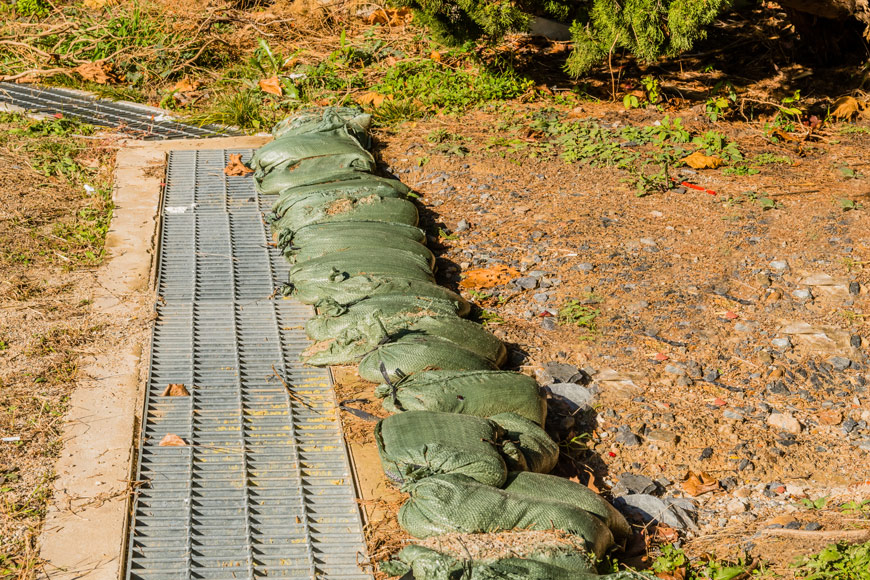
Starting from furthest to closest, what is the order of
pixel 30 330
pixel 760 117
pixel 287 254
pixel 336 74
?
pixel 336 74 < pixel 760 117 < pixel 287 254 < pixel 30 330

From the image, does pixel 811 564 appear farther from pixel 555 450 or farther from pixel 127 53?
pixel 127 53

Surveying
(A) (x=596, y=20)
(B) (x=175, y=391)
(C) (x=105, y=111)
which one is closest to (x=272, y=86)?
(C) (x=105, y=111)

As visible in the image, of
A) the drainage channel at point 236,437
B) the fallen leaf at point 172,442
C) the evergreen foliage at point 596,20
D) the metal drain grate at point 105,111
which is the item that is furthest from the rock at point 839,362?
the metal drain grate at point 105,111

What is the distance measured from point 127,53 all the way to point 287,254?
437 cm

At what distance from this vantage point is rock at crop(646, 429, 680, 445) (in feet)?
12.7

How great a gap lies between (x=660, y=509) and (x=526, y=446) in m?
0.60

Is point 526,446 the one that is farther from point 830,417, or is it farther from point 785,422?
point 830,417

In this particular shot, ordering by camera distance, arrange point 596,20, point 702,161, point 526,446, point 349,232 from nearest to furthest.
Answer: point 526,446 → point 349,232 → point 702,161 → point 596,20

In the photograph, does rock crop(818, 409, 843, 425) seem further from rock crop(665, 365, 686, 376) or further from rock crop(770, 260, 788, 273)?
rock crop(770, 260, 788, 273)

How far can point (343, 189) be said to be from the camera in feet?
18.0

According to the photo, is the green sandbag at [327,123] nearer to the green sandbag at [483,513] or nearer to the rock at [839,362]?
the rock at [839,362]

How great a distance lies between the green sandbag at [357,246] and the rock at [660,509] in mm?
1832

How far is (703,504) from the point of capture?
142 inches

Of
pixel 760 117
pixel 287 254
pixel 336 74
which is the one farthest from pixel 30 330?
pixel 760 117
